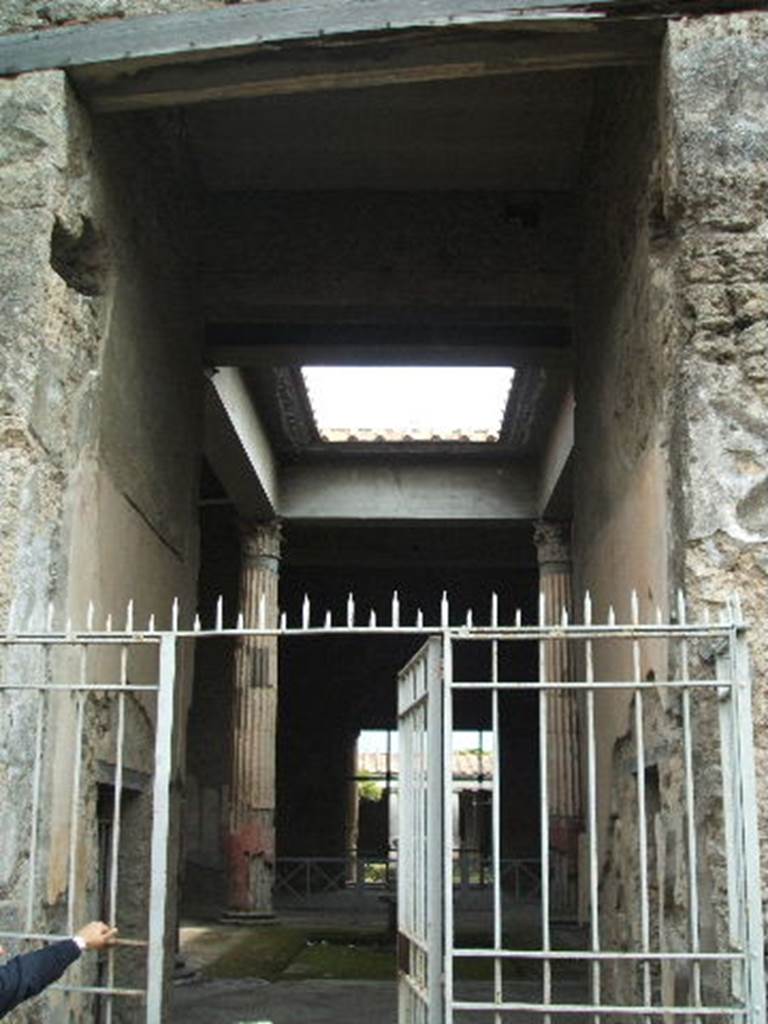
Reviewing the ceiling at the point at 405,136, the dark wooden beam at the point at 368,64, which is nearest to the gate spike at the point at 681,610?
the dark wooden beam at the point at 368,64

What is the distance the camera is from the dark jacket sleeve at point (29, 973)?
291 cm

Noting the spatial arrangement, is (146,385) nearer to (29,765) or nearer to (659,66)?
(29,765)

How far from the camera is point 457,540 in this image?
16.0m

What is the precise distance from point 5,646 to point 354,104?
3.48 metres

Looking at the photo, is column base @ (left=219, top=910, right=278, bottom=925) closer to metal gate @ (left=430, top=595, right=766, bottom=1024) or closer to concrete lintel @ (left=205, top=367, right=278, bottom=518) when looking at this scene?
concrete lintel @ (left=205, top=367, right=278, bottom=518)

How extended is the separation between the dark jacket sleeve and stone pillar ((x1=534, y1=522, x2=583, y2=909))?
10.8m

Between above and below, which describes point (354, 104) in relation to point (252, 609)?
above

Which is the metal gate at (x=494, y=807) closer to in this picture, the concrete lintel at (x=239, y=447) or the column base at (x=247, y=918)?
the concrete lintel at (x=239, y=447)

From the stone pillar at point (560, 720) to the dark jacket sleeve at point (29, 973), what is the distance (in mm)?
10756

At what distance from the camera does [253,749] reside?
14.2 m

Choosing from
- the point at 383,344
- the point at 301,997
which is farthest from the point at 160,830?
the point at 301,997

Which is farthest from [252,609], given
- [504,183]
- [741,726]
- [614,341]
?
[741,726]

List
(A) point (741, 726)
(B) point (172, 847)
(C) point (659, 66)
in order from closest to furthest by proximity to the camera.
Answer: (A) point (741, 726), (C) point (659, 66), (B) point (172, 847)

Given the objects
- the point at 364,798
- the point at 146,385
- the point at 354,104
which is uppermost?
the point at 354,104
